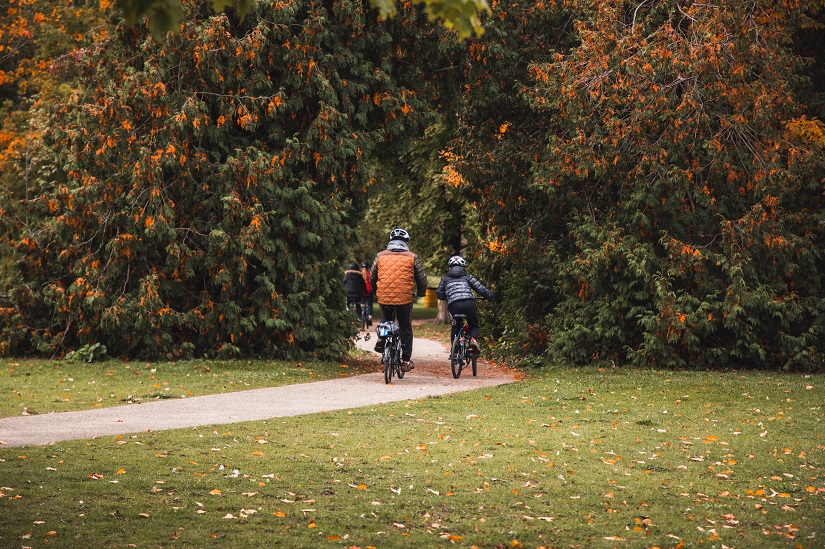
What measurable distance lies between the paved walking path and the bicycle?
214mm

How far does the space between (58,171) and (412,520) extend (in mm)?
13258

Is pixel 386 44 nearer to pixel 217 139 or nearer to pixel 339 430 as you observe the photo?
pixel 217 139

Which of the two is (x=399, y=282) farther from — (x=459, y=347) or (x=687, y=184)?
(x=687, y=184)

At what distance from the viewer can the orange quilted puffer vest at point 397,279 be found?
1450 cm

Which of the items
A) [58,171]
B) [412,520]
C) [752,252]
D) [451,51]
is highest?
[451,51]

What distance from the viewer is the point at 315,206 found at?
1622cm

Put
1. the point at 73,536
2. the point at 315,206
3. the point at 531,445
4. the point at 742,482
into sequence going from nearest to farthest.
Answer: the point at 73,536 → the point at 742,482 → the point at 531,445 → the point at 315,206

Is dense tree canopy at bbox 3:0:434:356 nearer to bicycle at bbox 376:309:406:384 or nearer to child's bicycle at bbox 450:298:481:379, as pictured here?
bicycle at bbox 376:309:406:384

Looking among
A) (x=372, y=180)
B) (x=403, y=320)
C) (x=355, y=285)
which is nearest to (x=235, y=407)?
(x=403, y=320)

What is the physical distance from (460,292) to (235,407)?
16.0ft

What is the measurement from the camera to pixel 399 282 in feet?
47.6

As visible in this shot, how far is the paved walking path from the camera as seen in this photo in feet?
31.4

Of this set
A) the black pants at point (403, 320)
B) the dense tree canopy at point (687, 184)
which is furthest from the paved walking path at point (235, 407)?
the dense tree canopy at point (687, 184)

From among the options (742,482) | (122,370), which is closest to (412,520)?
(742,482)
